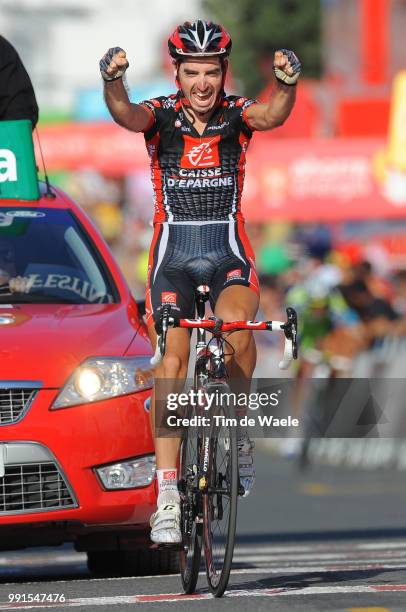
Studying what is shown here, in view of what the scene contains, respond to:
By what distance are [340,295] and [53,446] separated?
44.0 feet

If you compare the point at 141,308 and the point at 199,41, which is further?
the point at 141,308

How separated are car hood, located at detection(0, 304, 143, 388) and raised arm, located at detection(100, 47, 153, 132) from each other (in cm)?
115

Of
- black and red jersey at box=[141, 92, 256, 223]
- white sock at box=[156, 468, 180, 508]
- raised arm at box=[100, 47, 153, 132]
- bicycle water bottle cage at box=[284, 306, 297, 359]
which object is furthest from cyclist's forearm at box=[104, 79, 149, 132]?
white sock at box=[156, 468, 180, 508]

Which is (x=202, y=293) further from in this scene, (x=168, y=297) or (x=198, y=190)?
(x=198, y=190)

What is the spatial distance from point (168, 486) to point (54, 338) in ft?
3.49

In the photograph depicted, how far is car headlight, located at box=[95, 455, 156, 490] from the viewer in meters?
8.67

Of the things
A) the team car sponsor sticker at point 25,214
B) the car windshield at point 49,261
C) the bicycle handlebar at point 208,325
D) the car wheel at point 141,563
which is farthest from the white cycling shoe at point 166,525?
the team car sponsor sticker at point 25,214

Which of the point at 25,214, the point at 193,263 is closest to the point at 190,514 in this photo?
the point at 193,263

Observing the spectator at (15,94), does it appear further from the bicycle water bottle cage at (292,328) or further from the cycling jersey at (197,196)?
the bicycle water bottle cage at (292,328)

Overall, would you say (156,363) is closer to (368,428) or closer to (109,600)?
(109,600)

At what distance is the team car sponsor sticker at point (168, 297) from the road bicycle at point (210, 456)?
0.15m

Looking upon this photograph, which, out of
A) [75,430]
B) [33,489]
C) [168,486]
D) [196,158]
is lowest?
[33,489]

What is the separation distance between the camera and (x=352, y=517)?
14.6 m

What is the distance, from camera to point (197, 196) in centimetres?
838
